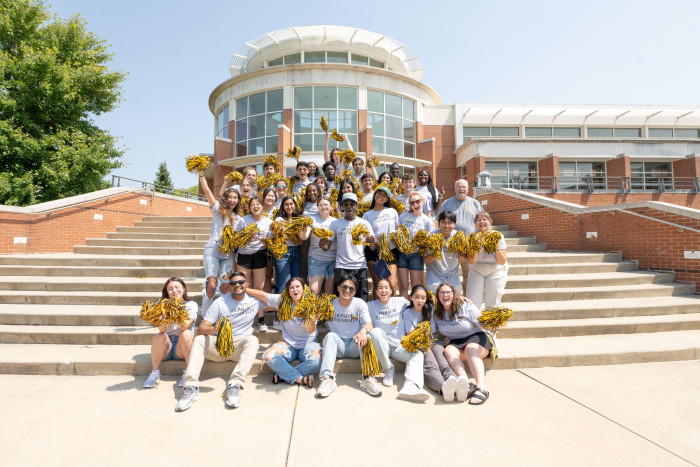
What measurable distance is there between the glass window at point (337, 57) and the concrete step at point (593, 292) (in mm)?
21340

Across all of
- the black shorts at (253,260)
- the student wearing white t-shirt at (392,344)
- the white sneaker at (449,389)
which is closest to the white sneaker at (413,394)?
the student wearing white t-shirt at (392,344)

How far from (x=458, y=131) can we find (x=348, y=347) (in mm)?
22752

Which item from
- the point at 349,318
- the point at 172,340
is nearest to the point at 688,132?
the point at 349,318

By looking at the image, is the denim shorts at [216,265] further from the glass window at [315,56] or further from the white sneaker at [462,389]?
the glass window at [315,56]

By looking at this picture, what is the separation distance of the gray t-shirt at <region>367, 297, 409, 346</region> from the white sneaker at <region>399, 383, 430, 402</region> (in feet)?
2.28

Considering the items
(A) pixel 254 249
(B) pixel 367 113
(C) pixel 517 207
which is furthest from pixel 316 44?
(A) pixel 254 249

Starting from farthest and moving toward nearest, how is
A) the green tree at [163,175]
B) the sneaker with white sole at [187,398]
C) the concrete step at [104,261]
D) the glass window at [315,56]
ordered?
the green tree at [163,175] < the glass window at [315,56] < the concrete step at [104,261] < the sneaker with white sole at [187,398]

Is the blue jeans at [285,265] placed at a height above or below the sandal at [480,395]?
above

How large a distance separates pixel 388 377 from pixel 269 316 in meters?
2.21

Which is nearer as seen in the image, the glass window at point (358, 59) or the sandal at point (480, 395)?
the sandal at point (480, 395)

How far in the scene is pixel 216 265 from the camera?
191 inches

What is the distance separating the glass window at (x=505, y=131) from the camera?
2467 cm

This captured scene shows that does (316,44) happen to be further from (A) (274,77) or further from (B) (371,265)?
(B) (371,265)

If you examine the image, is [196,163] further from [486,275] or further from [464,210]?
[486,275]
